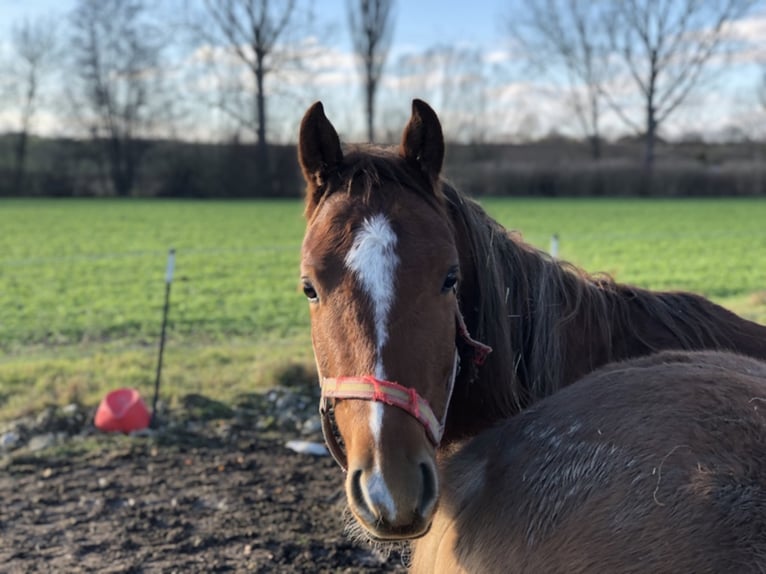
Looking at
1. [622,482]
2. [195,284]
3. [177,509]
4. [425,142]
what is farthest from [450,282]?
[195,284]

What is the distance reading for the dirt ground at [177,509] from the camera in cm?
373

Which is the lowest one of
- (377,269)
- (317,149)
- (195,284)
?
A: (195,284)

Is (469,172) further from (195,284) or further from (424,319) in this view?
(424,319)

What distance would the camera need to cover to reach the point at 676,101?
49.8 meters

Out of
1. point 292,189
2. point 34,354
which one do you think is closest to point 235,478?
point 34,354

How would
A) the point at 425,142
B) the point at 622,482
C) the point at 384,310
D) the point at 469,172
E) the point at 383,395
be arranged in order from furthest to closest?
the point at 469,172 → the point at 425,142 → the point at 384,310 → the point at 383,395 → the point at 622,482

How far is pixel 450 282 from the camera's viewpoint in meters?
2.06

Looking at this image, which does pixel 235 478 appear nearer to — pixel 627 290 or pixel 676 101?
pixel 627 290

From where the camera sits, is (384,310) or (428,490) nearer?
(428,490)

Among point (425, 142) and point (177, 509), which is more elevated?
point (425, 142)

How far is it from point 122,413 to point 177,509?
60.4 inches

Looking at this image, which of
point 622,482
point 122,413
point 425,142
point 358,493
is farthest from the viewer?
point 122,413

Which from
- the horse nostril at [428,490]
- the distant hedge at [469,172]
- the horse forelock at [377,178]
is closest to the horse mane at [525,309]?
the horse forelock at [377,178]

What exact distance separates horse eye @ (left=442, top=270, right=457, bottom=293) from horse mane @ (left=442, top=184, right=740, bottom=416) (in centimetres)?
34
